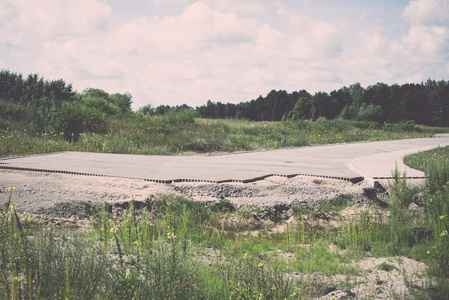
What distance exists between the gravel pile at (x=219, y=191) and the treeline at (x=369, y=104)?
51197mm

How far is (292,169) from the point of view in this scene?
362 inches

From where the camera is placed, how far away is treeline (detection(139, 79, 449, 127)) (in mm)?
69125

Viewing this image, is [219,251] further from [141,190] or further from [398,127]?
[398,127]

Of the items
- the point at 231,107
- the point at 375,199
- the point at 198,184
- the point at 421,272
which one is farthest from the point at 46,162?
the point at 231,107

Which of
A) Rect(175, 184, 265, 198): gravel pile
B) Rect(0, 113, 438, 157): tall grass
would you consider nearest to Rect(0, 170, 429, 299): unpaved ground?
Rect(175, 184, 265, 198): gravel pile

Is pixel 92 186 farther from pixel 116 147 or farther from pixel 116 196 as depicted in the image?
pixel 116 147

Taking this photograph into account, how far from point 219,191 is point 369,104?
249 feet

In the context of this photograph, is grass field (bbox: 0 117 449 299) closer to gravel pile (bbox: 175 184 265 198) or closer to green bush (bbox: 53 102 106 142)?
gravel pile (bbox: 175 184 265 198)

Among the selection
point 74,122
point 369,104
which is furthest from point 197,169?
point 369,104

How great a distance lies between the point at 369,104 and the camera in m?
75.5

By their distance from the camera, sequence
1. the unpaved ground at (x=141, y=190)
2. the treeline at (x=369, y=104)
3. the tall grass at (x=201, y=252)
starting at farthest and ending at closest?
the treeline at (x=369, y=104) < the unpaved ground at (x=141, y=190) < the tall grass at (x=201, y=252)

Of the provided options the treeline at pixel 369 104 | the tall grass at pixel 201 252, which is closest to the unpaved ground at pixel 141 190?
the tall grass at pixel 201 252

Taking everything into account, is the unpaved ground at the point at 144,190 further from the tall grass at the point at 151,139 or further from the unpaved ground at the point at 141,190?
the tall grass at the point at 151,139

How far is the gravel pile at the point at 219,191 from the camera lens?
7.02 meters
